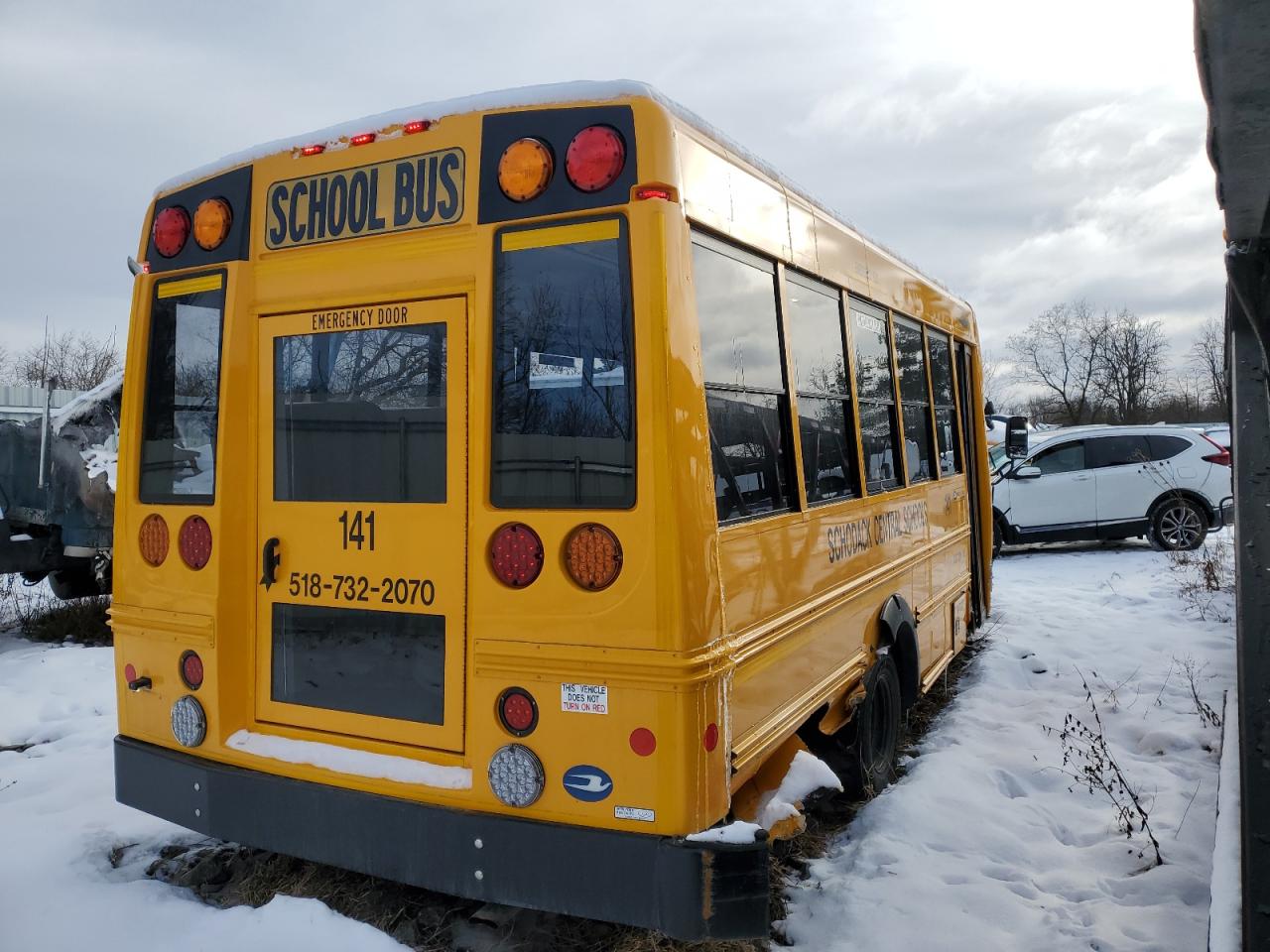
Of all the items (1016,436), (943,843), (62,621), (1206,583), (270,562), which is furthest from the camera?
(1206,583)

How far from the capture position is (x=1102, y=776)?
465 cm

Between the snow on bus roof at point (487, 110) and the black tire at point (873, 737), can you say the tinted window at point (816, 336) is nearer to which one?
the snow on bus roof at point (487, 110)

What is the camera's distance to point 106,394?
8.90 meters

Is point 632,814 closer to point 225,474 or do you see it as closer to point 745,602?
point 745,602

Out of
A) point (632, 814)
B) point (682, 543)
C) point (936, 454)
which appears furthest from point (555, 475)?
point (936, 454)

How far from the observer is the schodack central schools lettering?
2.99m

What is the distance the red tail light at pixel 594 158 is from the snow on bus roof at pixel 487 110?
0.12 m

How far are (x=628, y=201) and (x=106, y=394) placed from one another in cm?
794

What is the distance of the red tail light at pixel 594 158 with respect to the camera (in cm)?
270

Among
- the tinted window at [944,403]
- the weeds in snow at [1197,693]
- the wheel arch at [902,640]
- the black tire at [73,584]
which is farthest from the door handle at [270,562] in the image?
the black tire at [73,584]

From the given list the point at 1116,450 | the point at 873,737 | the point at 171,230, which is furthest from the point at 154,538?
the point at 1116,450

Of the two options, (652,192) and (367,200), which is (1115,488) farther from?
(367,200)

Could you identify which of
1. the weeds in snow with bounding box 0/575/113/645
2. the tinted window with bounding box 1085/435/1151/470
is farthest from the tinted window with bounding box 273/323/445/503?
the tinted window with bounding box 1085/435/1151/470

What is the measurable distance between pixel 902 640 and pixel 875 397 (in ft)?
4.36
